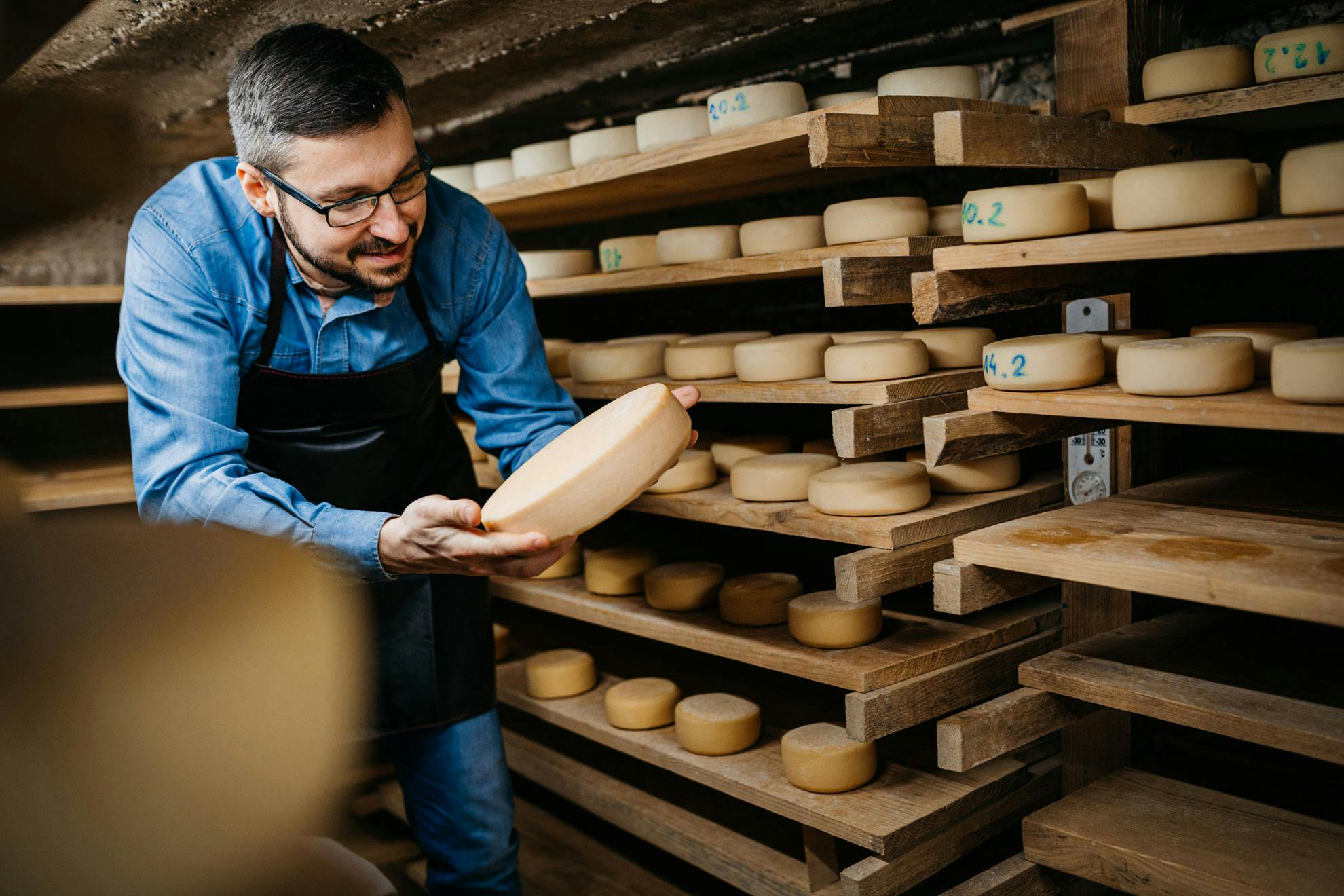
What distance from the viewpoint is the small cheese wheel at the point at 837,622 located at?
212 centimetres

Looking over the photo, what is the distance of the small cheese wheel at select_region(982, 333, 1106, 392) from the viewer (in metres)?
1.69

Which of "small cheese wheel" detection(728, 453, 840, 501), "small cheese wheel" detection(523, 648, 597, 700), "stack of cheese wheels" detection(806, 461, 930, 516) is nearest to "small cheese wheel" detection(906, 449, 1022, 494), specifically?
"stack of cheese wheels" detection(806, 461, 930, 516)

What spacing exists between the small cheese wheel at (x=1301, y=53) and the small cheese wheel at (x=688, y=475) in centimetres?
A: 132

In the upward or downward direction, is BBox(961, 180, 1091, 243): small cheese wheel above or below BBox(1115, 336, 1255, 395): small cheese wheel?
above

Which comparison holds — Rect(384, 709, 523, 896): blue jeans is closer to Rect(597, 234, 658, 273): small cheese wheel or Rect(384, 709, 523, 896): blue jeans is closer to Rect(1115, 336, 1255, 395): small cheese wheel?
Rect(597, 234, 658, 273): small cheese wheel

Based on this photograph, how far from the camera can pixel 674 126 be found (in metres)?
2.32

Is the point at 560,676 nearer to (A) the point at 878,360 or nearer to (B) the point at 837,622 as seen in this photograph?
(B) the point at 837,622

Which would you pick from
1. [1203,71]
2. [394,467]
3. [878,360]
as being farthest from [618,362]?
A: [1203,71]

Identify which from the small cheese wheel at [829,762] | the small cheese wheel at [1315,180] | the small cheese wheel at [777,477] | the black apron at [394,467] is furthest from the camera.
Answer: the small cheese wheel at [777,477]

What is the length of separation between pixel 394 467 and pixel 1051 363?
1263 millimetres

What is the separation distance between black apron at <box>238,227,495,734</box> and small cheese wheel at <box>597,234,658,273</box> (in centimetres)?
63

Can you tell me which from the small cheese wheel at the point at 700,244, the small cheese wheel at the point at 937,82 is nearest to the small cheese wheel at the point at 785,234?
the small cheese wheel at the point at 700,244

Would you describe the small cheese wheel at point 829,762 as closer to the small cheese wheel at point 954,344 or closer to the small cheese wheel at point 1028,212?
the small cheese wheel at point 954,344

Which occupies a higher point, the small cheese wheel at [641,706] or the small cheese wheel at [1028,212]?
the small cheese wheel at [1028,212]
